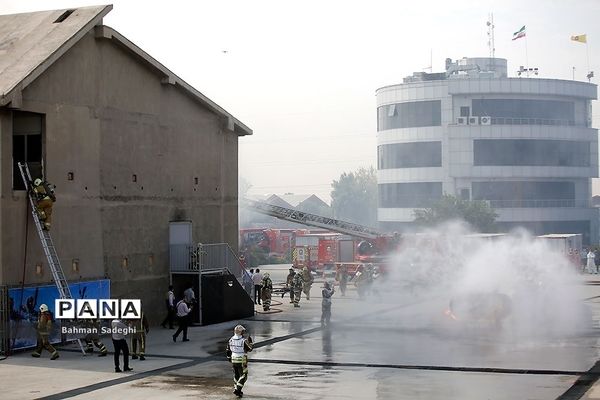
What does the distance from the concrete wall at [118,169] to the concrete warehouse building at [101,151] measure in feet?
0.14

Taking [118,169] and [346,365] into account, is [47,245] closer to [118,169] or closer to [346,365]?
[118,169]

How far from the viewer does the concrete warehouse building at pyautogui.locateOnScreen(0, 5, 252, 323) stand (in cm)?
3170

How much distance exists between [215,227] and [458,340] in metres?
13.8

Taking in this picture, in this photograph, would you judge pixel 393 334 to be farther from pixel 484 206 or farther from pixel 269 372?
pixel 484 206

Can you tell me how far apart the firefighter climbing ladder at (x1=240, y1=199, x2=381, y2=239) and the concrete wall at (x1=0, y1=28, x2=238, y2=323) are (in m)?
23.2

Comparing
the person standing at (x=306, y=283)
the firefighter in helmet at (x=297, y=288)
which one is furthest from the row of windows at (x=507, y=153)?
the firefighter in helmet at (x=297, y=288)

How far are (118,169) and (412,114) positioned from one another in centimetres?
7828

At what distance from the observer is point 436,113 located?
361 feet

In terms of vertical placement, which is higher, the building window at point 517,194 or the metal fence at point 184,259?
the building window at point 517,194

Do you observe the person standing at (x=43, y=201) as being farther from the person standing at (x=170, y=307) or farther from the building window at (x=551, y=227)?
the building window at (x=551, y=227)

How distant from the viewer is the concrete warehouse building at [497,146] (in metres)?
106

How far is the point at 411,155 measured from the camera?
112 metres

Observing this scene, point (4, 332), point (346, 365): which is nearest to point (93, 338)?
point (4, 332)

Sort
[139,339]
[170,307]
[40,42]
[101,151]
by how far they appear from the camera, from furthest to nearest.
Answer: [170,307] < [101,151] < [40,42] < [139,339]
